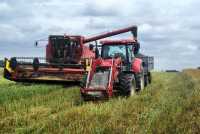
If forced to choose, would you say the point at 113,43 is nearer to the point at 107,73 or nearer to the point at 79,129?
the point at 107,73

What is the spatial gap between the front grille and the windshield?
242cm

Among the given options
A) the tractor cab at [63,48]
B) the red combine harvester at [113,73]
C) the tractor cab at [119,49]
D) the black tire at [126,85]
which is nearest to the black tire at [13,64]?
the red combine harvester at [113,73]

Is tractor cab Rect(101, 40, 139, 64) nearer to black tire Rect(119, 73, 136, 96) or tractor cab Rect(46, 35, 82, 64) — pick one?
black tire Rect(119, 73, 136, 96)

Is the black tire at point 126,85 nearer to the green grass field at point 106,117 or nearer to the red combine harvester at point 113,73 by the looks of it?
the red combine harvester at point 113,73

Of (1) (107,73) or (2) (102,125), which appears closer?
(2) (102,125)

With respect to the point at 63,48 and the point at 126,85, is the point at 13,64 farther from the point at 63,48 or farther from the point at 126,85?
the point at 63,48

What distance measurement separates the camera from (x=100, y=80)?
16.5 metres

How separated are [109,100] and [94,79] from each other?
47.1 inches

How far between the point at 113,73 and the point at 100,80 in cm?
51

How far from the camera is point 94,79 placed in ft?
54.2

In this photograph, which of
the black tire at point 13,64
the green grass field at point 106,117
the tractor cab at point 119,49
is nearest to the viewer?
the green grass field at point 106,117

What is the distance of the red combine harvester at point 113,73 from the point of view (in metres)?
16.0

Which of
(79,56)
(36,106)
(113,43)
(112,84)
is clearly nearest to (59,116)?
(36,106)

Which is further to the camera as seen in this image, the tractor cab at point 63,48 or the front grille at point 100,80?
the tractor cab at point 63,48
